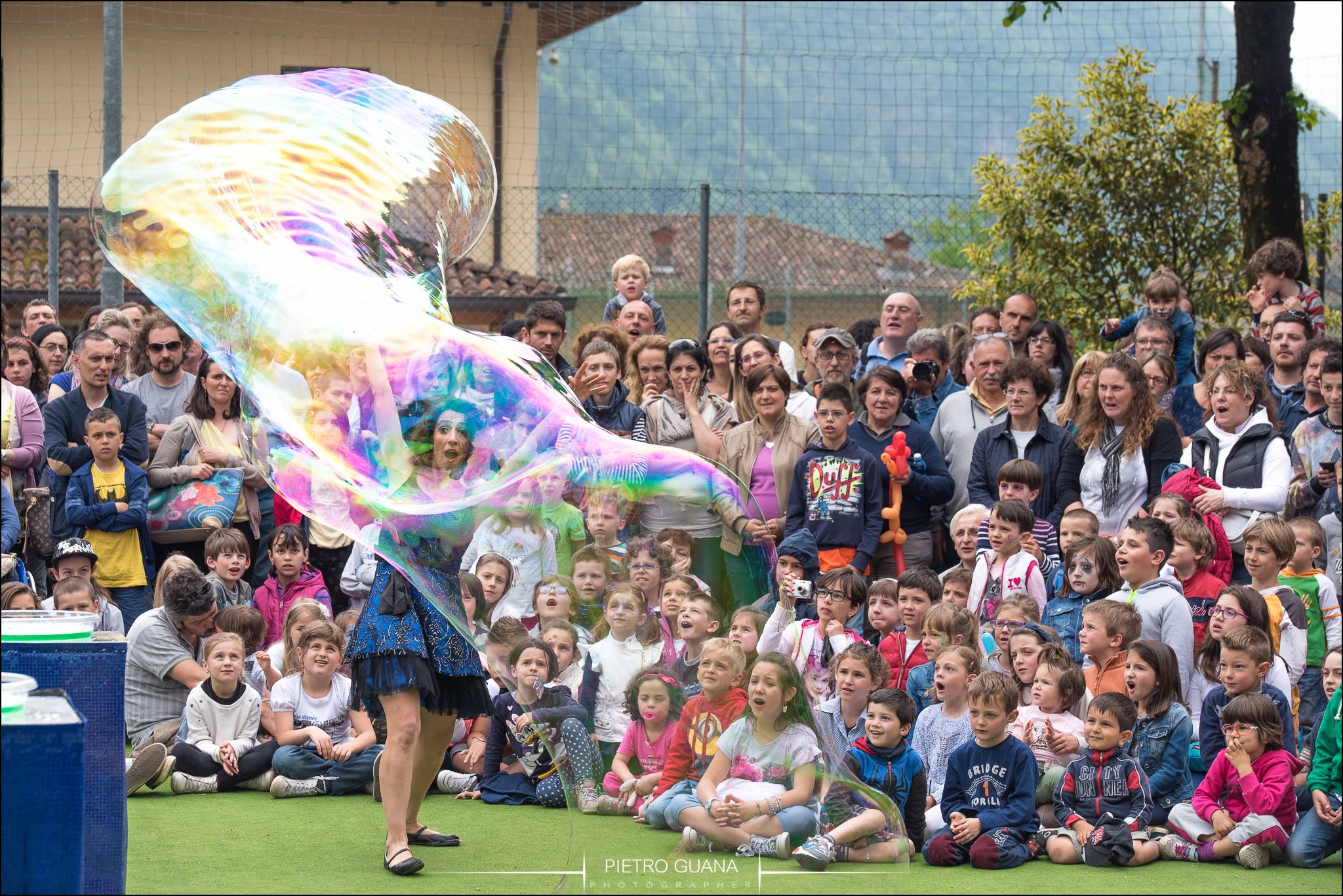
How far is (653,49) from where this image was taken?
34.5 feet

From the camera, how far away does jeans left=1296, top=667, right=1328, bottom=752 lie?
6.23m

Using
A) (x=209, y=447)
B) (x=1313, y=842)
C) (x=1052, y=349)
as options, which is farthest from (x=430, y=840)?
(x=1052, y=349)

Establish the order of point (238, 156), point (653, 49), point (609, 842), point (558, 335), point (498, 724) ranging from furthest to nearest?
point (653, 49), point (558, 335), point (498, 724), point (238, 156), point (609, 842)

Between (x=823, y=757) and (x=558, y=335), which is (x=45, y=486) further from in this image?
(x=823, y=757)

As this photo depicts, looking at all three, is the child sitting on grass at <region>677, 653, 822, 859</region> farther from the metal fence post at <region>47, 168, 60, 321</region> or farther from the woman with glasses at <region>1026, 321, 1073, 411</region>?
the metal fence post at <region>47, 168, 60, 321</region>

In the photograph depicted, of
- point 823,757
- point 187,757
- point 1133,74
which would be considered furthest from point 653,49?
point 823,757

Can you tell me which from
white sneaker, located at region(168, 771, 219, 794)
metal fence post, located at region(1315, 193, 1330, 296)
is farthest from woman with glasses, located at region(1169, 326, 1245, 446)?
white sneaker, located at region(168, 771, 219, 794)

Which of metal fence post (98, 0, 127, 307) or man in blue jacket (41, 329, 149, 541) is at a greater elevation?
metal fence post (98, 0, 127, 307)

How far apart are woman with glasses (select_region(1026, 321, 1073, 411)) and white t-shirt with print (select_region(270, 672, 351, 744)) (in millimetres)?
3968

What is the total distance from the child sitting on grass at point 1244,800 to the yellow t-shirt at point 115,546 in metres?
4.85

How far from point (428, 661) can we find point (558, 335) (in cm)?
298

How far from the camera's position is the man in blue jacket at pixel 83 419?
7422 mm

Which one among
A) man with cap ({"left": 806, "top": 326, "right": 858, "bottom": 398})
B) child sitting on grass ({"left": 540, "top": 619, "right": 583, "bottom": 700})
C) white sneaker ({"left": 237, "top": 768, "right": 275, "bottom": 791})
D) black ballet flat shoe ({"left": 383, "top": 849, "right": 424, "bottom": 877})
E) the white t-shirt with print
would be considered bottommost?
white sneaker ({"left": 237, "top": 768, "right": 275, "bottom": 791})

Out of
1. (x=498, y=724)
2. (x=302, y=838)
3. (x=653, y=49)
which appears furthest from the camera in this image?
(x=653, y=49)
